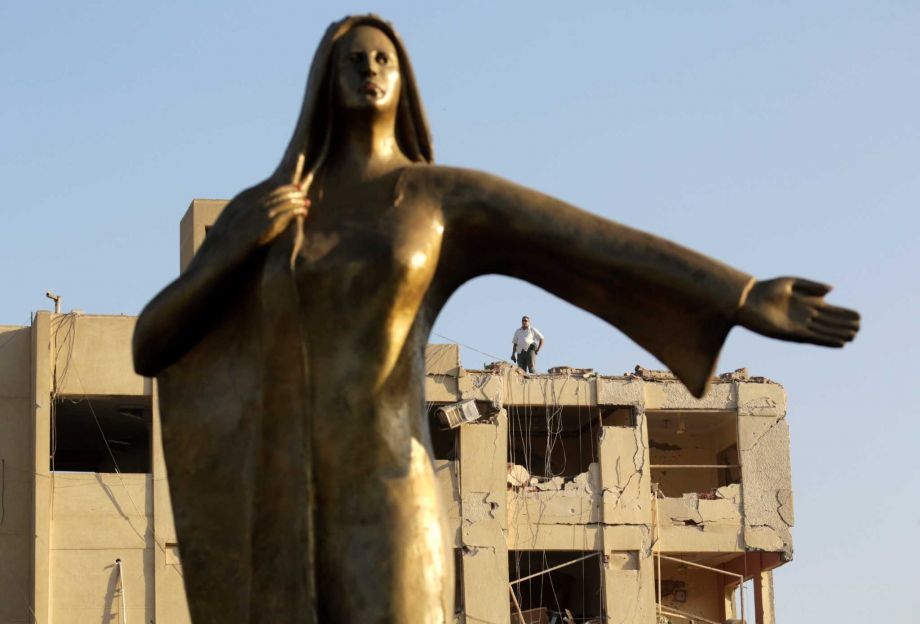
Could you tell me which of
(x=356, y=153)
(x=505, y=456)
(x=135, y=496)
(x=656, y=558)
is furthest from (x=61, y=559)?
(x=356, y=153)

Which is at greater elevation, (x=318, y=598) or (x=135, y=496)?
(x=135, y=496)

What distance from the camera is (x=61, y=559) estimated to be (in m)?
42.1

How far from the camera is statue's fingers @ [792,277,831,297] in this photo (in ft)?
27.7

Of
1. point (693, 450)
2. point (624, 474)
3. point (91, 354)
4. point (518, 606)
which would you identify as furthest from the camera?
point (693, 450)

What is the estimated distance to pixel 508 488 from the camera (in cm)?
4619

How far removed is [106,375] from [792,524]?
14.7 m

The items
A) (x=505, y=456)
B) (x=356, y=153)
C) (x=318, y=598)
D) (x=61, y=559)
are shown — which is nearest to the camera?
(x=318, y=598)

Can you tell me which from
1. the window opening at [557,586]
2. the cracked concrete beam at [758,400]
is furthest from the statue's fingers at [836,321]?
the cracked concrete beam at [758,400]

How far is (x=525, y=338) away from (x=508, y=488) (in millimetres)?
3110

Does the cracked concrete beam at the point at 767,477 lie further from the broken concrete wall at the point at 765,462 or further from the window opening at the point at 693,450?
the window opening at the point at 693,450

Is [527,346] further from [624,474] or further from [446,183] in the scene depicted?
[446,183]

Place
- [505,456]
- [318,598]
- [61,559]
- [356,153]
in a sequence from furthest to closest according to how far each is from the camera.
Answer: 1. [505,456]
2. [61,559]
3. [356,153]
4. [318,598]

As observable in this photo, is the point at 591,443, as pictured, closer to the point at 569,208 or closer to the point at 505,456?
the point at 505,456

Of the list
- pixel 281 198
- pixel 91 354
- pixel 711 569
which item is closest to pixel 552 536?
pixel 711 569
